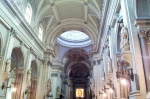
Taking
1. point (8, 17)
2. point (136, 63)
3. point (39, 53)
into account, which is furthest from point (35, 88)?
point (136, 63)

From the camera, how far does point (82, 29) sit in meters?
18.5

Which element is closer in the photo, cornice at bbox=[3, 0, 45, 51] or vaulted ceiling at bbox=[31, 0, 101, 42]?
cornice at bbox=[3, 0, 45, 51]

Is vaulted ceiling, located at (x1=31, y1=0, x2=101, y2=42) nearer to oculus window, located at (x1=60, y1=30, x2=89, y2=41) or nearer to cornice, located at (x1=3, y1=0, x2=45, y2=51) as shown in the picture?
cornice, located at (x1=3, y1=0, x2=45, y2=51)

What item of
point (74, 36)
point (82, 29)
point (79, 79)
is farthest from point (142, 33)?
point (79, 79)

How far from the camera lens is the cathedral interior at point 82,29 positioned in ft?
19.2

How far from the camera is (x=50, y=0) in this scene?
14117 mm

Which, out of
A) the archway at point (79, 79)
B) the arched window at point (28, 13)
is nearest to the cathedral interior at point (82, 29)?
the arched window at point (28, 13)

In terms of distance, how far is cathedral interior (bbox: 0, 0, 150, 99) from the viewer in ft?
19.2

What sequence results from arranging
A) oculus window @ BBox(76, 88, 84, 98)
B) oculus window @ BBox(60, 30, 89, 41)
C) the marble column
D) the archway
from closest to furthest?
the marble column → oculus window @ BBox(60, 30, 89, 41) → oculus window @ BBox(76, 88, 84, 98) → the archway

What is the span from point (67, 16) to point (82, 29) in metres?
2.43

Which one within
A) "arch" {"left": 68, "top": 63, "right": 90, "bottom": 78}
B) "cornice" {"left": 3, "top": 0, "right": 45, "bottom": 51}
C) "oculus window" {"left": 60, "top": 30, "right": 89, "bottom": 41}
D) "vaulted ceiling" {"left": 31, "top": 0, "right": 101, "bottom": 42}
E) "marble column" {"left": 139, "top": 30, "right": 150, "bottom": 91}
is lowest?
"marble column" {"left": 139, "top": 30, "right": 150, "bottom": 91}

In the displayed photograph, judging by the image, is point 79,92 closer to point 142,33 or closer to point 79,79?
point 79,79

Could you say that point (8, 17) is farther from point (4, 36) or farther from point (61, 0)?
point (61, 0)

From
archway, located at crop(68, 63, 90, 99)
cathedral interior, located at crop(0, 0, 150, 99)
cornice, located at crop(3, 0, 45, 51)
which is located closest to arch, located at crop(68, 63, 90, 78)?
archway, located at crop(68, 63, 90, 99)
